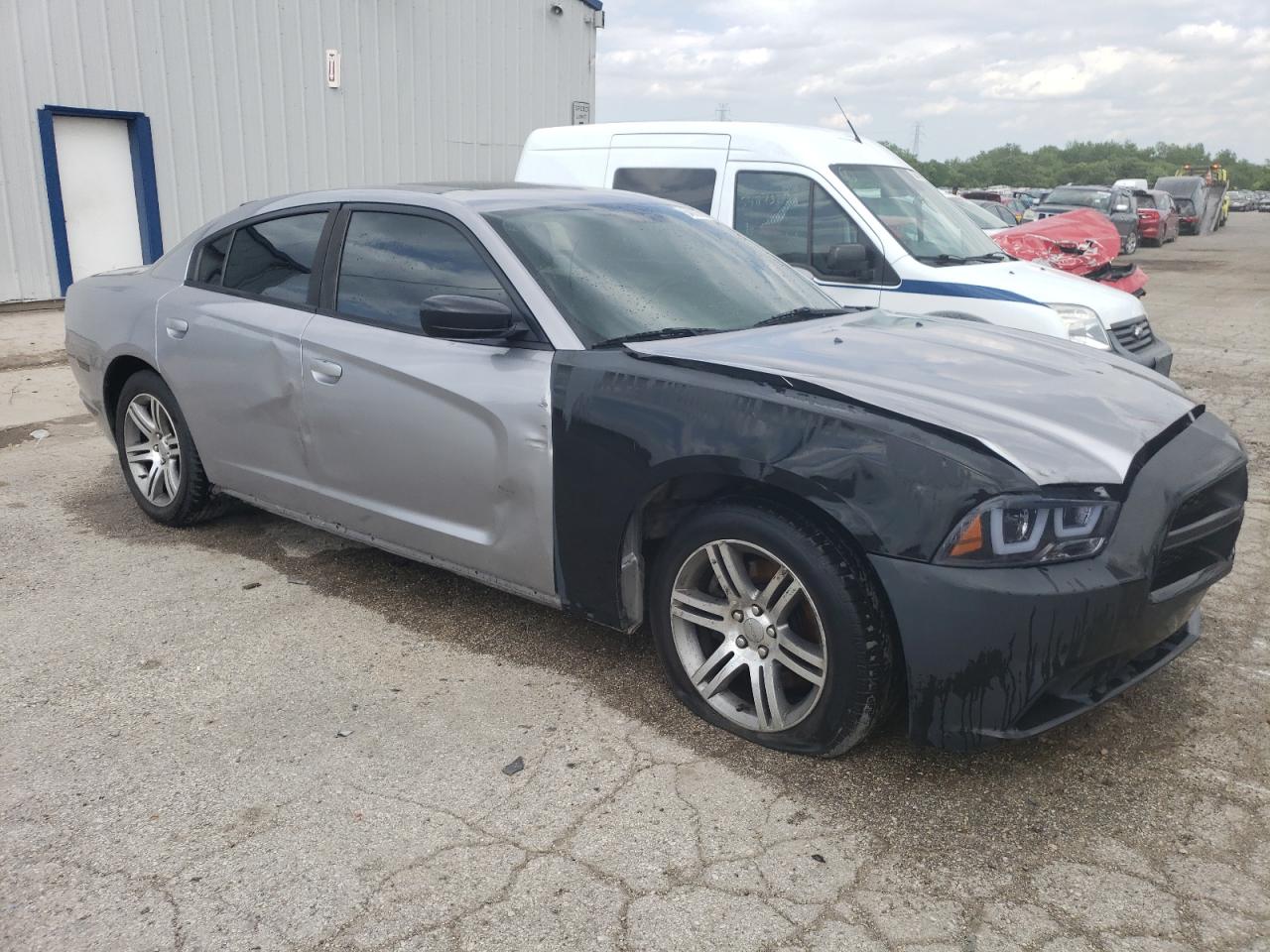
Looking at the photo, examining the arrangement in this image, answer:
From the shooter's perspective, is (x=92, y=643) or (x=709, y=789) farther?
(x=92, y=643)

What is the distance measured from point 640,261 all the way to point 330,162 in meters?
11.9

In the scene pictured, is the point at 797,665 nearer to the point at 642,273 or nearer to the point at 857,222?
the point at 642,273

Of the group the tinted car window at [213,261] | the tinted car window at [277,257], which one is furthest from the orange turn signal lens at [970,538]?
the tinted car window at [213,261]

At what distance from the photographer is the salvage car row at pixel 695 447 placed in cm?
266

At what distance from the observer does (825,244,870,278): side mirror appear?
609 centimetres

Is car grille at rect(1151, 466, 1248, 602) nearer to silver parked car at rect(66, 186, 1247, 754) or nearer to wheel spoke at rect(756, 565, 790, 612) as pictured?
silver parked car at rect(66, 186, 1247, 754)

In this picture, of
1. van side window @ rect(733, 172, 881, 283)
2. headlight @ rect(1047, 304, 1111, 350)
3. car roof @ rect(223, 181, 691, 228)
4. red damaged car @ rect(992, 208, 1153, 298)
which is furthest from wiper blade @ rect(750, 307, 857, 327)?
red damaged car @ rect(992, 208, 1153, 298)

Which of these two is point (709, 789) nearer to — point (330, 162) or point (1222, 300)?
point (330, 162)

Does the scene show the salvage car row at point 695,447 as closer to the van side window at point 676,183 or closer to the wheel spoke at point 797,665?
the wheel spoke at point 797,665

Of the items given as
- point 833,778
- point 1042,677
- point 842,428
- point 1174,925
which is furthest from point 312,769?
point 1174,925

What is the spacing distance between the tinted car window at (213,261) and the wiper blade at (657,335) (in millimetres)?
2148

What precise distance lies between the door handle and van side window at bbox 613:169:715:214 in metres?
3.54

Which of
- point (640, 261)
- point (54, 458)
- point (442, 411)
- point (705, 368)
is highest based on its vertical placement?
point (640, 261)

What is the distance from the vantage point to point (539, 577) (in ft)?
11.5
